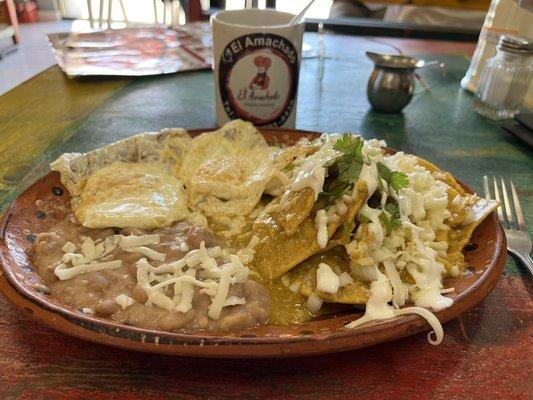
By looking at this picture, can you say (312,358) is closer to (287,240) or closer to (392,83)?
(287,240)

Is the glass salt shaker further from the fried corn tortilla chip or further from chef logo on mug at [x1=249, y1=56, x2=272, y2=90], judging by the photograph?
the fried corn tortilla chip

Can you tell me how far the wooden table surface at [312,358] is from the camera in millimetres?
722

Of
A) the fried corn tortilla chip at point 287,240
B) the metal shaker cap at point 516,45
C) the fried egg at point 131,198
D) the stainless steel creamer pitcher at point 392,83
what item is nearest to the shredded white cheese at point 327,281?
the fried corn tortilla chip at point 287,240

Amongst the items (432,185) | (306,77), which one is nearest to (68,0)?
(306,77)

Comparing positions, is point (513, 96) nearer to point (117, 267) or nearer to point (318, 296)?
point (318, 296)

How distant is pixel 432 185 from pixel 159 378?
28.8 inches

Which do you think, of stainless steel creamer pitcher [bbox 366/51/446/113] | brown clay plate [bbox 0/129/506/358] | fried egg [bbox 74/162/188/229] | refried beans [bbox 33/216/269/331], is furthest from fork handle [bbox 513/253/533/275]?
stainless steel creamer pitcher [bbox 366/51/446/113]

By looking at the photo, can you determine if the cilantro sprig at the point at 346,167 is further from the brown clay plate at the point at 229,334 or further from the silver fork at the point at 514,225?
the silver fork at the point at 514,225

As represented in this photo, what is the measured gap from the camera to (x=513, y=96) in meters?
1.82

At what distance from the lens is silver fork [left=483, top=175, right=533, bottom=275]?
3.40ft

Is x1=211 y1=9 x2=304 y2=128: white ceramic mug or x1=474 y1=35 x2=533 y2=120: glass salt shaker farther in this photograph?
x1=474 y1=35 x2=533 y2=120: glass salt shaker

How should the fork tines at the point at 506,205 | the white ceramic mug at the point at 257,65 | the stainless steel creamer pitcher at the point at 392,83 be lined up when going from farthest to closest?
the stainless steel creamer pitcher at the point at 392,83 → the white ceramic mug at the point at 257,65 → the fork tines at the point at 506,205

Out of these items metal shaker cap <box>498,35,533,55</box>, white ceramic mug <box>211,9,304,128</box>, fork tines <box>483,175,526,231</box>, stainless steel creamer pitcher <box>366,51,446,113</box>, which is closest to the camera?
A: fork tines <box>483,175,526,231</box>

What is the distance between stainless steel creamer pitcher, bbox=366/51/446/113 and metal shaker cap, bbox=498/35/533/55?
0.31 meters
